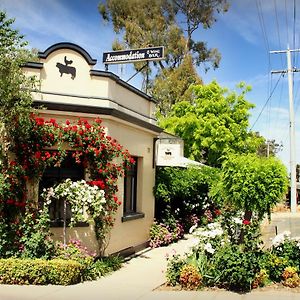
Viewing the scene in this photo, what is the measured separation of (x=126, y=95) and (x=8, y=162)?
3.67 metres

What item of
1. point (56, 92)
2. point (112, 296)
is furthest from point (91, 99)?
point (112, 296)

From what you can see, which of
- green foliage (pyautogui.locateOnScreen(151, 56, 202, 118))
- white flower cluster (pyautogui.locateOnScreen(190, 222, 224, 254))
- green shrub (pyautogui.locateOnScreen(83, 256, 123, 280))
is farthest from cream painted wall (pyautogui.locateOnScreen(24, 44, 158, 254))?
green foliage (pyautogui.locateOnScreen(151, 56, 202, 118))

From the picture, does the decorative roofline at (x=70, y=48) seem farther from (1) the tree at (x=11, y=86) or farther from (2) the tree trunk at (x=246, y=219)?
(2) the tree trunk at (x=246, y=219)

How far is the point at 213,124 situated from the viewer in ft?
82.4

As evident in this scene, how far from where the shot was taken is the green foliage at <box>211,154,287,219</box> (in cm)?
915

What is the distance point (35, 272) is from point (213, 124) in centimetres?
1811

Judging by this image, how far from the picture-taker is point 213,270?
27.2 ft

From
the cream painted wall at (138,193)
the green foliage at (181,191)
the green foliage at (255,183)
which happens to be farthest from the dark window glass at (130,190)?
the green foliage at (255,183)

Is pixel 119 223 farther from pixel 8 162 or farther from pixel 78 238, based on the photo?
pixel 8 162

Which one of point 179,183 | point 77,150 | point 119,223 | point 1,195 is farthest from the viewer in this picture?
point 179,183

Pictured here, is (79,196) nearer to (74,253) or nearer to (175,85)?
(74,253)

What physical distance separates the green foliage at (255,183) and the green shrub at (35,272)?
366 cm

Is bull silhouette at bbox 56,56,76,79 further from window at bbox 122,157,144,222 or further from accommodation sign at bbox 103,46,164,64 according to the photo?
window at bbox 122,157,144,222

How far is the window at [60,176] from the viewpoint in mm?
10188
